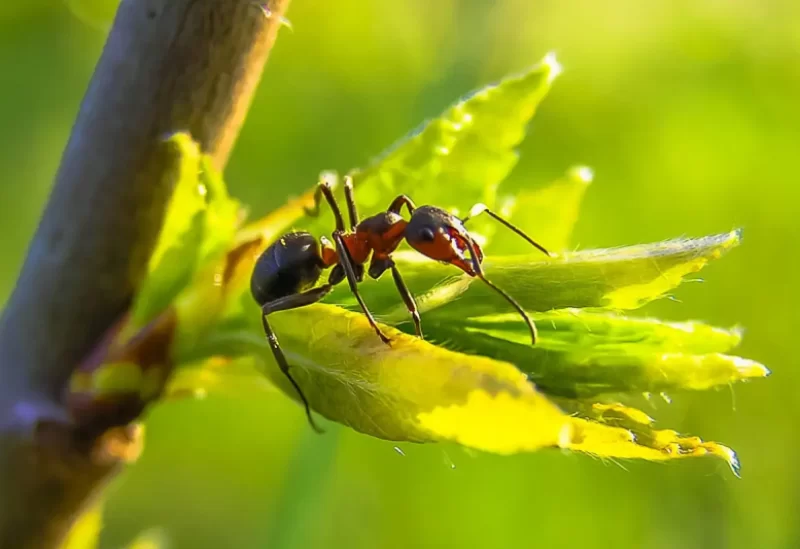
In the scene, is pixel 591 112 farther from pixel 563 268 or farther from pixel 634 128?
pixel 563 268

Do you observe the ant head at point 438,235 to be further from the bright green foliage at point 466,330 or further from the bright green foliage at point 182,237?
the bright green foliage at point 182,237

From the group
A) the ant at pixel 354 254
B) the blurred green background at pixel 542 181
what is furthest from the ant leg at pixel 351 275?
the blurred green background at pixel 542 181

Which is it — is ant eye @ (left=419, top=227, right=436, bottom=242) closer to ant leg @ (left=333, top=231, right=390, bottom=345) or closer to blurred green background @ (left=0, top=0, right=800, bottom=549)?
ant leg @ (left=333, top=231, right=390, bottom=345)

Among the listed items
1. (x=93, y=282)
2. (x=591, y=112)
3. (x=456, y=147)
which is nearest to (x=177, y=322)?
(x=93, y=282)

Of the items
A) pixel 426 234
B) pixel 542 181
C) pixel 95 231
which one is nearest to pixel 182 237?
pixel 95 231

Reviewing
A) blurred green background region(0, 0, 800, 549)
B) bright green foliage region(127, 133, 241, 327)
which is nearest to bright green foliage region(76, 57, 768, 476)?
bright green foliage region(127, 133, 241, 327)

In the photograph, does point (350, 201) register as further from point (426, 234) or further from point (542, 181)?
point (542, 181)
